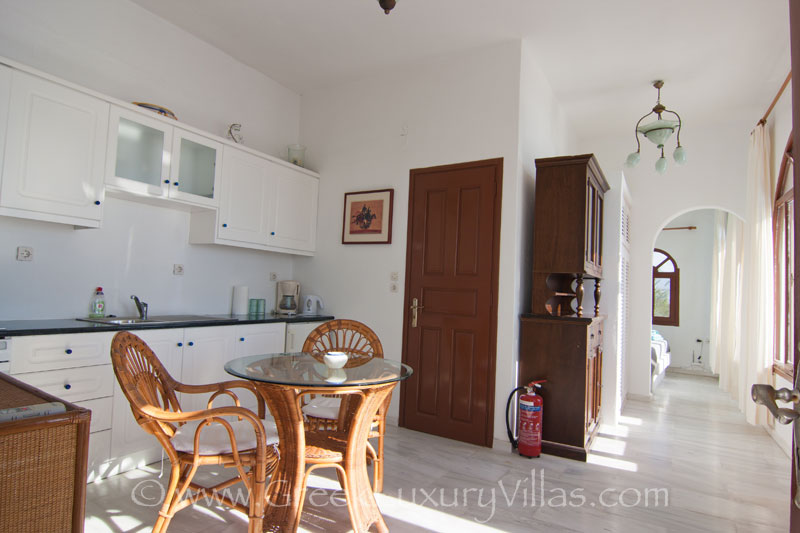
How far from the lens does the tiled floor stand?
2.26m

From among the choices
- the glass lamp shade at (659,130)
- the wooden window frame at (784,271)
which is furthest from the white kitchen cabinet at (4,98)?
the wooden window frame at (784,271)

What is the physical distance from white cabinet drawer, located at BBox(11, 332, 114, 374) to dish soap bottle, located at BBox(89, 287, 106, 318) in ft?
1.72

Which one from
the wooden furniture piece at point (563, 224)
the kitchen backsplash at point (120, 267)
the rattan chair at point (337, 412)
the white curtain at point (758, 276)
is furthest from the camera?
the white curtain at point (758, 276)

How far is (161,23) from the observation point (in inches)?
136

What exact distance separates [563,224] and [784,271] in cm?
226

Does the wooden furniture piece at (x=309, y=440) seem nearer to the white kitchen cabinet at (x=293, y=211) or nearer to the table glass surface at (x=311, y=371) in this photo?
the table glass surface at (x=311, y=371)

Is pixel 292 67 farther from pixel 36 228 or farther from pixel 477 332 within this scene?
pixel 477 332

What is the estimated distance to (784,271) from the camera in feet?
13.2

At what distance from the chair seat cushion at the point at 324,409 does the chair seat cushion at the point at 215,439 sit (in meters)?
0.38

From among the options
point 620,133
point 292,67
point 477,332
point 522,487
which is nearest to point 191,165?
point 292,67

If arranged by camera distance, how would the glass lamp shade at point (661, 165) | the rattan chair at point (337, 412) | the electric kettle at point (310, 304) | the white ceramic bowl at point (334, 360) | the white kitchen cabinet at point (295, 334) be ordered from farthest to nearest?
the glass lamp shade at point (661, 165) < the electric kettle at point (310, 304) < the white kitchen cabinet at point (295, 334) < the rattan chair at point (337, 412) < the white ceramic bowl at point (334, 360)

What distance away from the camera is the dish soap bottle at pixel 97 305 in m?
3.01

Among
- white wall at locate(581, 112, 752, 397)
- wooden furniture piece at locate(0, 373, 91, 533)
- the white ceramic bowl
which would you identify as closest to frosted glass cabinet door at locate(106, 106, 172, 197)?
the white ceramic bowl

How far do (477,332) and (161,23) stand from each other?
3357mm
